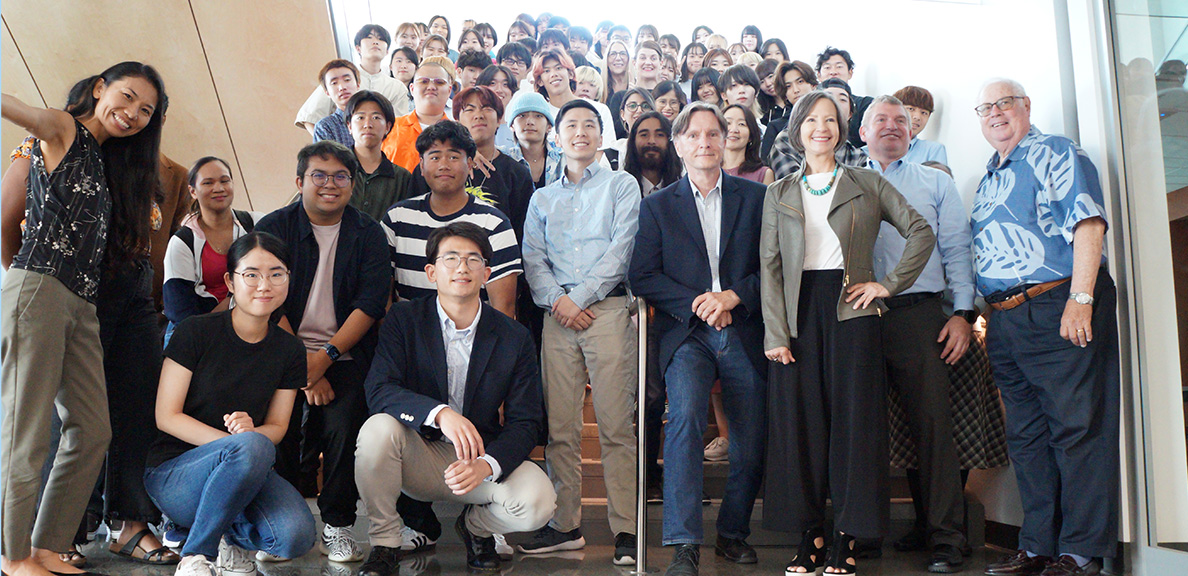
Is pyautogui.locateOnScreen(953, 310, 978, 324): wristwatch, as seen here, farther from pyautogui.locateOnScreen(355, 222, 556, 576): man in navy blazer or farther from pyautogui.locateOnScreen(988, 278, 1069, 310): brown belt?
pyautogui.locateOnScreen(355, 222, 556, 576): man in navy blazer

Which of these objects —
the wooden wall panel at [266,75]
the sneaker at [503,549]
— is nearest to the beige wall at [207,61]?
the wooden wall panel at [266,75]

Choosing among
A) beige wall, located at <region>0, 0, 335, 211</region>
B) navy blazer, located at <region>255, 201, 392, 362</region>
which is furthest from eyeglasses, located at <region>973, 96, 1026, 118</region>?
beige wall, located at <region>0, 0, 335, 211</region>

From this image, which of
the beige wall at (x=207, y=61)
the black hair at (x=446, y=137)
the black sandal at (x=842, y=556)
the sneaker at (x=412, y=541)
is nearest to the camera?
the black sandal at (x=842, y=556)

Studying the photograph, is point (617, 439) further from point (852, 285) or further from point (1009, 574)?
point (1009, 574)

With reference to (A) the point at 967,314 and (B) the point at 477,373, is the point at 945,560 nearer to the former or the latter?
(A) the point at 967,314

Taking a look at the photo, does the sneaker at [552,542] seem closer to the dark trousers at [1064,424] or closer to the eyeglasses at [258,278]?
the eyeglasses at [258,278]

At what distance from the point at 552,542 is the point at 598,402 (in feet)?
1.70

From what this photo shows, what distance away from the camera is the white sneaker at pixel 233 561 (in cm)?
251

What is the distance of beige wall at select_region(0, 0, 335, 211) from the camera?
591 centimetres

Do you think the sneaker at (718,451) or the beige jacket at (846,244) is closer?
the beige jacket at (846,244)

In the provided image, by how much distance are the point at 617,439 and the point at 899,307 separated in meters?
1.12

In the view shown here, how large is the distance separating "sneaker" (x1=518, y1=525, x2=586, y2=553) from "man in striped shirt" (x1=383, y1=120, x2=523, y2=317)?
827 millimetres

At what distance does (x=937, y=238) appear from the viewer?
3119 mm

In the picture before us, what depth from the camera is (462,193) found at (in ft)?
10.6
